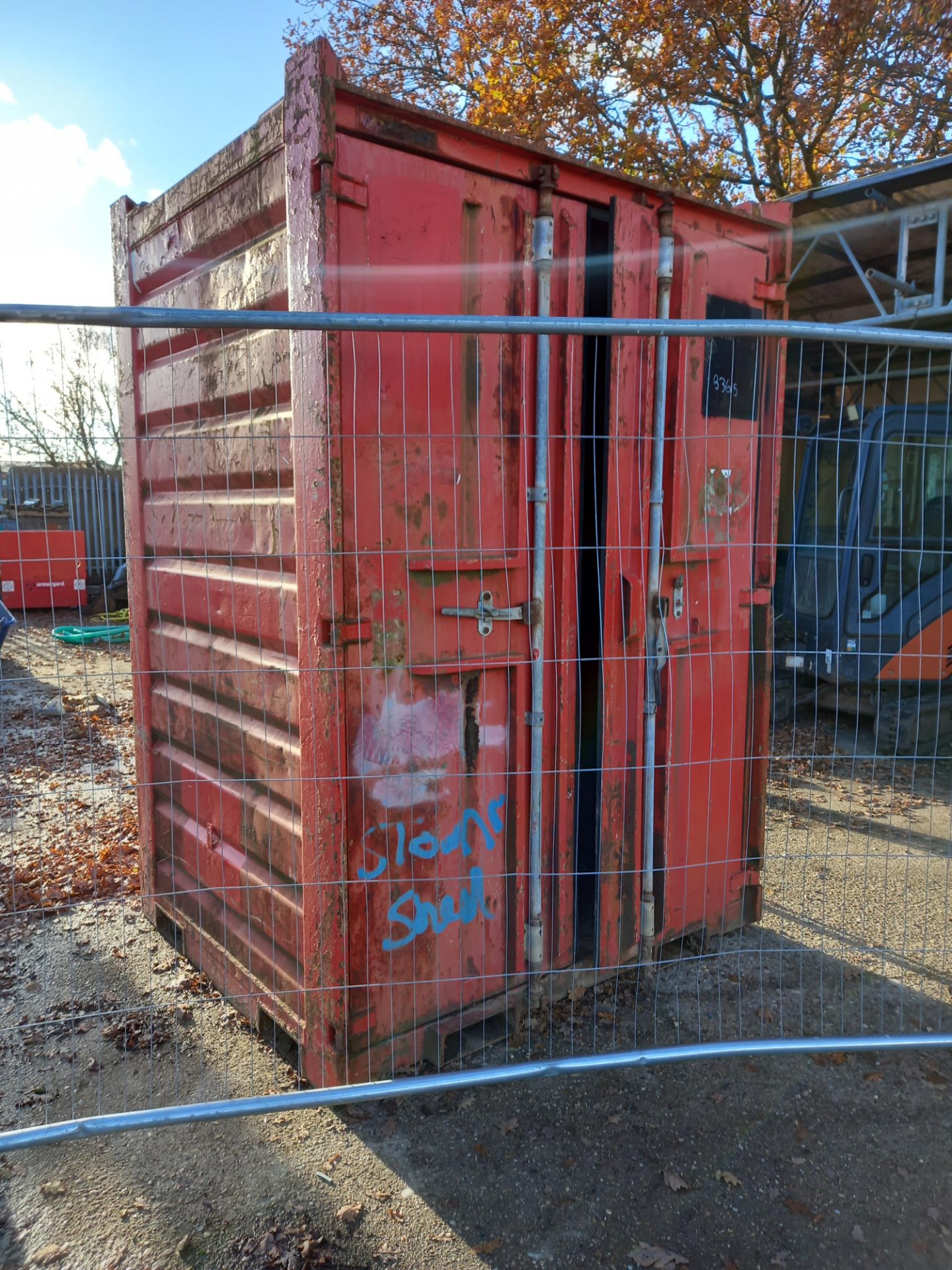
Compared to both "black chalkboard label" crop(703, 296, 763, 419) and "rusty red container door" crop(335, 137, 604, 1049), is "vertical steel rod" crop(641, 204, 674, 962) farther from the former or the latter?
"rusty red container door" crop(335, 137, 604, 1049)

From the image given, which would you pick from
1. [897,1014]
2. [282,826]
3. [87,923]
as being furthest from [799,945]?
[87,923]

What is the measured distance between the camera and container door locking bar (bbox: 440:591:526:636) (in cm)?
294

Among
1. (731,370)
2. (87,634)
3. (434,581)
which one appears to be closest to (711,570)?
(731,370)

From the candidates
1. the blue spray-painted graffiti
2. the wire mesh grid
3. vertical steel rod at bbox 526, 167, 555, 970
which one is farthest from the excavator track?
the blue spray-painted graffiti

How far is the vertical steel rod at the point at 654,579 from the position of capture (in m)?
3.28

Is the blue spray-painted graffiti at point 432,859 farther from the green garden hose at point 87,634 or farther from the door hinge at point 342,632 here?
the green garden hose at point 87,634

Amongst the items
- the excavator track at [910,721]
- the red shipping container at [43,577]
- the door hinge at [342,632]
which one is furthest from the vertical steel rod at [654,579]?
the red shipping container at [43,577]

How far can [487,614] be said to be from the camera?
9.71 ft

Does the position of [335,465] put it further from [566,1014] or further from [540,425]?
[566,1014]

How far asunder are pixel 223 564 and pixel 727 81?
11.6m

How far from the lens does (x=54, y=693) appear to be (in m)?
10.1

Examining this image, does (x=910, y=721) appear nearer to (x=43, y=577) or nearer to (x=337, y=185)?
(x=337, y=185)

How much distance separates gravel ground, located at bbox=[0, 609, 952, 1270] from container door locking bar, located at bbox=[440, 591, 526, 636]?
1136 millimetres

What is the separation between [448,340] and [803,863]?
3964mm
